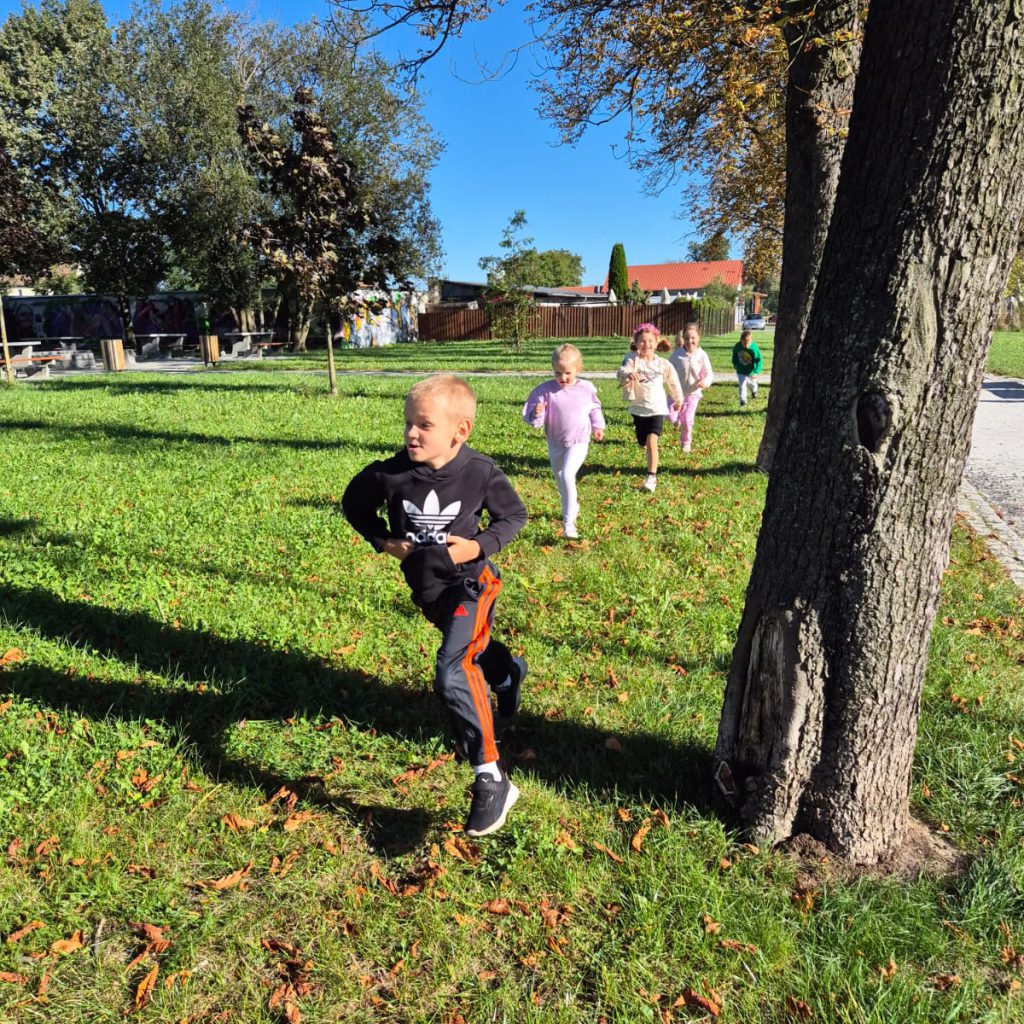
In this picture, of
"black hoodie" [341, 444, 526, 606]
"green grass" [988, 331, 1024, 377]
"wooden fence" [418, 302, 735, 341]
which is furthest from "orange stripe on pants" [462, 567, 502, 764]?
"wooden fence" [418, 302, 735, 341]

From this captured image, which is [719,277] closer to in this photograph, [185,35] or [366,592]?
[185,35]

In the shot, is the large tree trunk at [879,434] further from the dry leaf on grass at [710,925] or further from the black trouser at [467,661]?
the black trouser at [467,661]

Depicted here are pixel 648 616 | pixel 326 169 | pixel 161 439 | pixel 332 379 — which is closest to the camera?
pixel 648 616

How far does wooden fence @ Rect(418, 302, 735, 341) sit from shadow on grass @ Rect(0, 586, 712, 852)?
125 ft

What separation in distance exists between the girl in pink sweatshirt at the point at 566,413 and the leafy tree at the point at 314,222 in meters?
9.79

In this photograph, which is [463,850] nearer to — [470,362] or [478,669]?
[478,669]

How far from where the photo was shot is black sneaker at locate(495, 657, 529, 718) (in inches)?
138

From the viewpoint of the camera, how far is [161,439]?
10242mm

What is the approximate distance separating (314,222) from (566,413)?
34.4 feet

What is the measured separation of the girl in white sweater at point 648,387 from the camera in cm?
762

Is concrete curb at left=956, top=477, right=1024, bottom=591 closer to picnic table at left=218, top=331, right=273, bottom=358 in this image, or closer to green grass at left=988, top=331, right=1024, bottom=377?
green grass at left=988, top=331, right=1024, bottom=377

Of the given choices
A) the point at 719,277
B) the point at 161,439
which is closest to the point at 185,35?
the point at 161,439

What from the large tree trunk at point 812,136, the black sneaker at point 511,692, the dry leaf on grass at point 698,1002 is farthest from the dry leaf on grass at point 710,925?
the large tree trunk at point 812,136

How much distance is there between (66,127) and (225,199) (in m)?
7.62
